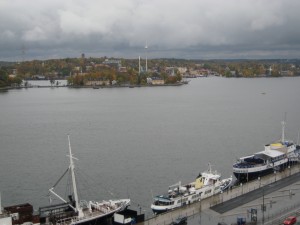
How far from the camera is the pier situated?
16.3 metres

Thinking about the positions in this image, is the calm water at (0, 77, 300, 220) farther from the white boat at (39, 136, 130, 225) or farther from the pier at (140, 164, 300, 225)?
the pier at (140, 164, 300, 225)

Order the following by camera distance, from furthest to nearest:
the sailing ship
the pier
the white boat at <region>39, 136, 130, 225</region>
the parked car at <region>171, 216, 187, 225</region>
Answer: the sailing ship
the pier
the white boat at <region>39, 136, 130, 225</region>
the parked car at <region>171, 216, 187, 225</region>

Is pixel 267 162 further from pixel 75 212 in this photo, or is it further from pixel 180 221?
pixel 75 212

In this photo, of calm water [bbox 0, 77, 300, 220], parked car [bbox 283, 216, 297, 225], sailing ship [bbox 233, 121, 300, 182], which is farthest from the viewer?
sailing ship [bbox 233, 121, 300, 182]

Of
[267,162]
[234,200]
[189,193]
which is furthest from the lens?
[267,162]

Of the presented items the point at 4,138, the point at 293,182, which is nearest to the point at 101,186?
the point at 293,182

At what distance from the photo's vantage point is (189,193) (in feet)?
65.5

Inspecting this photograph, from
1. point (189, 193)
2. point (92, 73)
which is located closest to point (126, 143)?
point (189, 193)

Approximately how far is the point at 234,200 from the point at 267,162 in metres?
7.67

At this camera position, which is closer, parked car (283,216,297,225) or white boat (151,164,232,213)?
parked car (283,216,297,225)

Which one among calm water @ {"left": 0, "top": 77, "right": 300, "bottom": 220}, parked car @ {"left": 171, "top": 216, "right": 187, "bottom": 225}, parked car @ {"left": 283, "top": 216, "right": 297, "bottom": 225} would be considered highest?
parked car @ {"left": 283, "top": 216, "right": 297, "bottom": 225}

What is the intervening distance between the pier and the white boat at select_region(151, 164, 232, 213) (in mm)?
1486

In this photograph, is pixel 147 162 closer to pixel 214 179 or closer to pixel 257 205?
pixel 214 179

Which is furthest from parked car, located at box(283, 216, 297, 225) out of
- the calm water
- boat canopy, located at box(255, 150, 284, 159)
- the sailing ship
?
boat canopy, located at box(255, 150, 284, 159)
